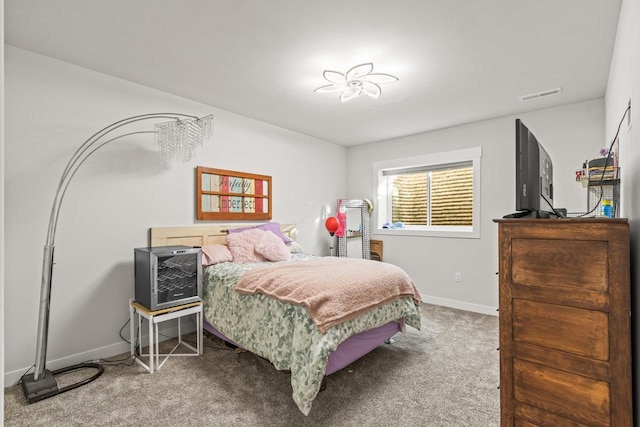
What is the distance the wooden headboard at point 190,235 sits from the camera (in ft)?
10.2

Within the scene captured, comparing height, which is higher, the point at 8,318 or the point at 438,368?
the point at 8,318

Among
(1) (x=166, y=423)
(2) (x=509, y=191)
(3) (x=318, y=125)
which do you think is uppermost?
(3) (x=318, y=125)

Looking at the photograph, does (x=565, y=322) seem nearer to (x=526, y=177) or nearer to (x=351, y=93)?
(x=526, y=177)

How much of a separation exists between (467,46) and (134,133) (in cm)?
280

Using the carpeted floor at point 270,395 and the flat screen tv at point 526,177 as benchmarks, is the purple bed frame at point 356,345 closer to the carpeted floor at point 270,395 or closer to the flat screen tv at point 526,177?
the carpeted floor at point 270,395

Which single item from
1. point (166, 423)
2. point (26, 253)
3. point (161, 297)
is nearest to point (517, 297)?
point (166, 423)

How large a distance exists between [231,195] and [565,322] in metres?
3.23

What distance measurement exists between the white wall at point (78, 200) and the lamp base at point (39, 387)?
0.27 metres

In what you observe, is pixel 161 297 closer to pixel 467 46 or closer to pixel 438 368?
pixel 438 368

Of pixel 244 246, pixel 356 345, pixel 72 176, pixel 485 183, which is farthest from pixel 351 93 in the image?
pixel 72 176

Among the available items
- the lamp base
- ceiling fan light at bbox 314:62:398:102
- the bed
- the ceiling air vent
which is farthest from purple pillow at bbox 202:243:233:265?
the ceiling air vent

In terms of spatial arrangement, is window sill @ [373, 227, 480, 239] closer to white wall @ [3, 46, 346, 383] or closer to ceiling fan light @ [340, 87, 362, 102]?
ceiling fan light @ [340, 87, 362, 102]

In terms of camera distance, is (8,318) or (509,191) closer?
(8,318)

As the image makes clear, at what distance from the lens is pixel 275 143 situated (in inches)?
169
